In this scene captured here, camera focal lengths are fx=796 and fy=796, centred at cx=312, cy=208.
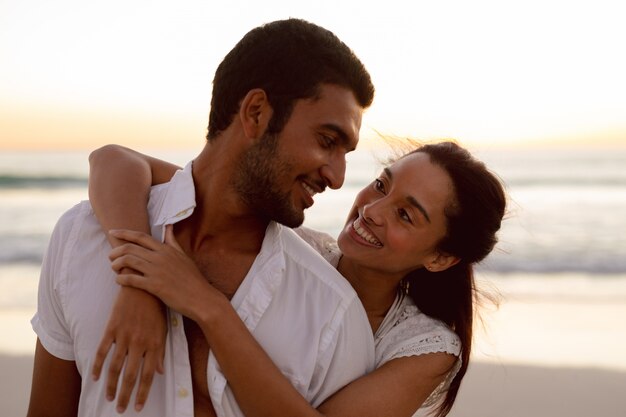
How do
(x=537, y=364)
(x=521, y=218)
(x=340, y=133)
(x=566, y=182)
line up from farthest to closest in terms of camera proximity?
(x=566, y=182)
(x=521, y=218)
(x=537, y=364)
(x=340, y=133)

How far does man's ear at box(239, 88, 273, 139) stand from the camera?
2.42 m

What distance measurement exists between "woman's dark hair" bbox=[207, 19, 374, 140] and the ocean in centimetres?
91

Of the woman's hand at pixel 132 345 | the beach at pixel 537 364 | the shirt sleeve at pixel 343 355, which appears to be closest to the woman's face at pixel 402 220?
the shirt sleeve at pixel 343 355

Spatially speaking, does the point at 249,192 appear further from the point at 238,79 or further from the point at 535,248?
the point at 535,248

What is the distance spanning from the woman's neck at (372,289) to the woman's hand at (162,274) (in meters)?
0.84

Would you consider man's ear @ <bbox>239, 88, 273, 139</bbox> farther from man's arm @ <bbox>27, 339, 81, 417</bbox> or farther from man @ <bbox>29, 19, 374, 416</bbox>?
man's arm @ <bbox>27, 339, 81, 417</bbox>

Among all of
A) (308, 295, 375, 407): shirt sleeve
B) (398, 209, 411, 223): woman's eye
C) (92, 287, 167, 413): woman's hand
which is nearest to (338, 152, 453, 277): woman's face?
(398, 209, 411, 223): woman's eye

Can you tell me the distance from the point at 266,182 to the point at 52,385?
0.86 metres

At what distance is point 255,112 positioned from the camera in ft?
8.00

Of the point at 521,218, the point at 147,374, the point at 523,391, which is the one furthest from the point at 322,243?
the point at 521,218

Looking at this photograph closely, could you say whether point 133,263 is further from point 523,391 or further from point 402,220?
point 523,391

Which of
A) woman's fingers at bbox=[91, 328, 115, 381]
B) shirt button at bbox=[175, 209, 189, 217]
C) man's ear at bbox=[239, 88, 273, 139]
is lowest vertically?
woman's fingers at bbox=[91, 328, 115, 381]

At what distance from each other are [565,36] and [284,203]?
15.5m

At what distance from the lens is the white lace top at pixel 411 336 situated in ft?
8.46
